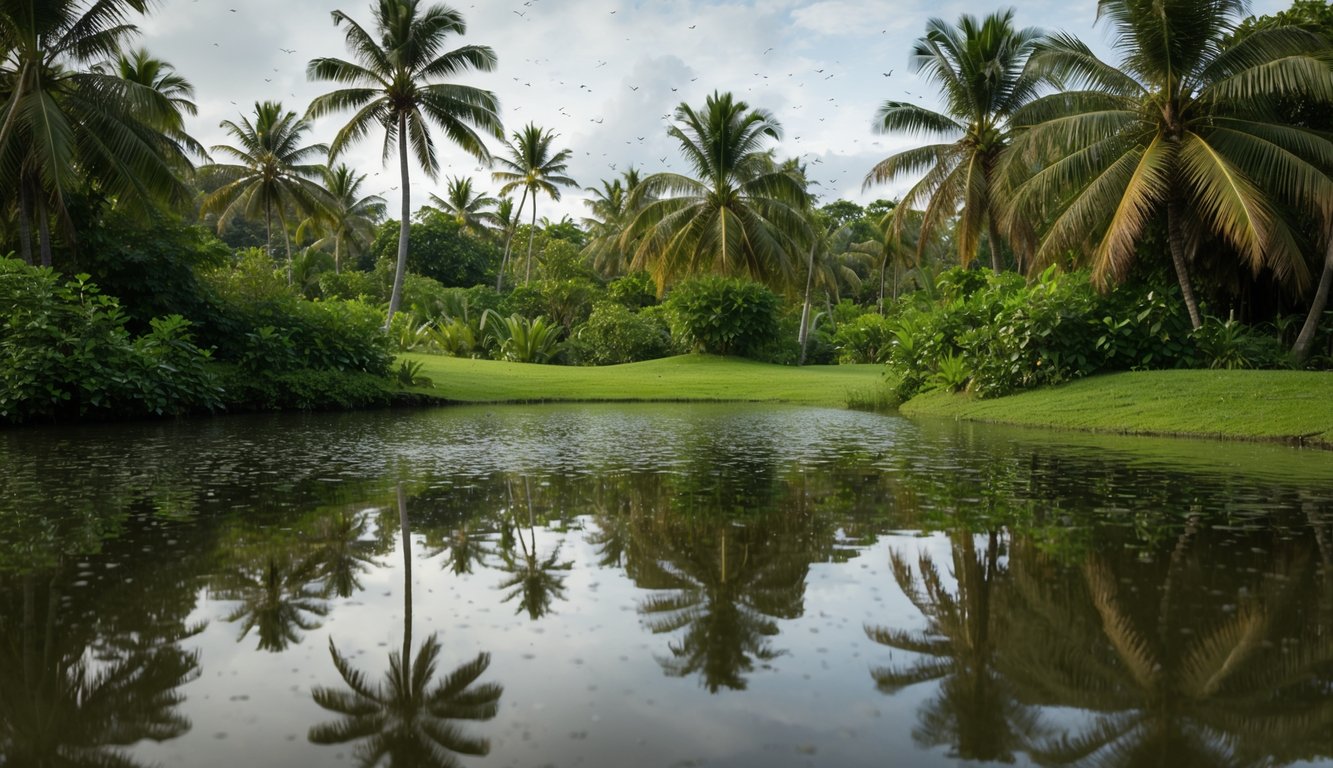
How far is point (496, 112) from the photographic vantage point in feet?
90.0

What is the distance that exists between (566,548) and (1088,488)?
4.41 metres

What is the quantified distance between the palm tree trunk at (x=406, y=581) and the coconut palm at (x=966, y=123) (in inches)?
727

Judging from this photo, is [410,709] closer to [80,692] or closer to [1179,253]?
[80,692]

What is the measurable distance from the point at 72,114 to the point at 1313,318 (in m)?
21.0

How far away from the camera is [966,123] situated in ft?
77.0

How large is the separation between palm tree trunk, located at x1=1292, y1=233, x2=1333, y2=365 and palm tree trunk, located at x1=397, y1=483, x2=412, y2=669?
14.9m

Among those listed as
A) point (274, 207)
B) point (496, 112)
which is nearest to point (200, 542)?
point (496, 112)

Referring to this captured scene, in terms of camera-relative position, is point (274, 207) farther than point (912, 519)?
Yes

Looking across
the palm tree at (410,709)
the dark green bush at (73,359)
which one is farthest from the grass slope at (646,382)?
the palm tree at (410,709)

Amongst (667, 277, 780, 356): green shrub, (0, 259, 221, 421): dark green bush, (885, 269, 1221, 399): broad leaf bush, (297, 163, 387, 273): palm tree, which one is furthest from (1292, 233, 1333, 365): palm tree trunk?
(297, 163, 387, 273): palm tree

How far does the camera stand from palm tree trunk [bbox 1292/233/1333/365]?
1525 cm

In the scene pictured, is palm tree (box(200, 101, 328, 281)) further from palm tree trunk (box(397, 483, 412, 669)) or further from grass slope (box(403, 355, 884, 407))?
palm tree trunk (box(397, 483, 412, 669))

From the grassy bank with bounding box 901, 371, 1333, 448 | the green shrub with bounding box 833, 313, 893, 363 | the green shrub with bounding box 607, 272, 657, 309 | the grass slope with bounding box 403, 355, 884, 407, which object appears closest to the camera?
the grassy bank with bounding box 901, 371, 1333, 448

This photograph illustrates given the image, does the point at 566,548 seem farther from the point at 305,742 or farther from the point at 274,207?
the point at 274,207
